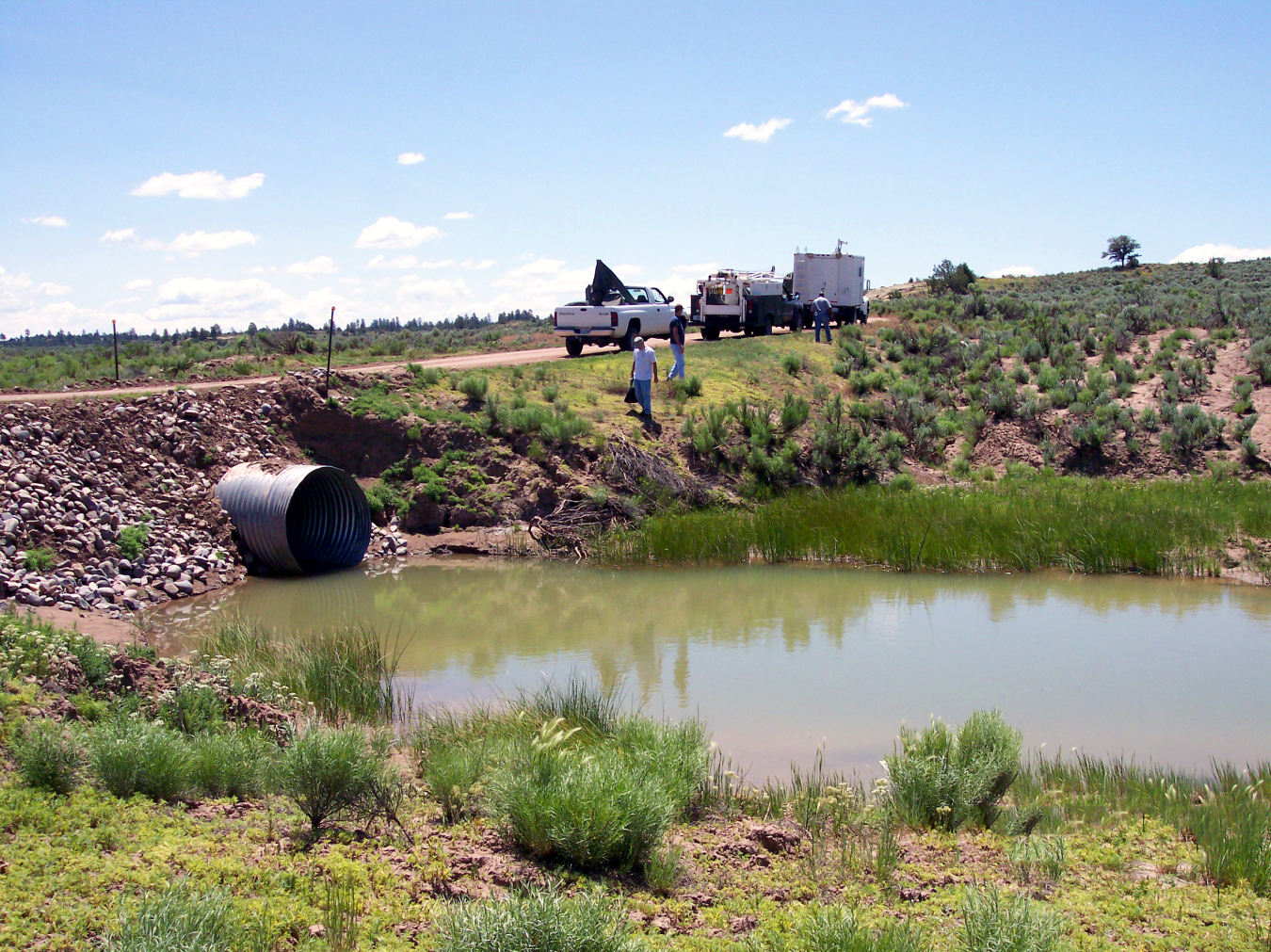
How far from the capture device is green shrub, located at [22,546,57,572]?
15000 mm

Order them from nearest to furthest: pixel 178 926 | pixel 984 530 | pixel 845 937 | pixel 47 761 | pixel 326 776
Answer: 1. pixel 178 926
2. pixel 845 937
3. pixel 326 776
4. pixel 47 761
5. pixel 984 530

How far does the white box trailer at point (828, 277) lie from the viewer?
1555 inches

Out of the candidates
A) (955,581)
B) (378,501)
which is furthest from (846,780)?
(378,501)

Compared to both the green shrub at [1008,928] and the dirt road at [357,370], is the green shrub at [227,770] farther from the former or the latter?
the dirt road at [357,370]

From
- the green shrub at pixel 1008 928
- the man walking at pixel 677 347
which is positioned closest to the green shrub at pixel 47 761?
the green shrub at pixel 1008 928

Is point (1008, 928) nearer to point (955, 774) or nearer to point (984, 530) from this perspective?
point (955, 774)

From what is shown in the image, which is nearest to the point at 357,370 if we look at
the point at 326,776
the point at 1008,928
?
the point at 326,776

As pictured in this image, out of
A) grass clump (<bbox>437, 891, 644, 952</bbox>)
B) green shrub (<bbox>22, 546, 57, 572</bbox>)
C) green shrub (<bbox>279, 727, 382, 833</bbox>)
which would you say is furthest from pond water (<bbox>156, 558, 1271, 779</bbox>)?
grass clump (<bbox>437, 891, 644, 952</bbox>)

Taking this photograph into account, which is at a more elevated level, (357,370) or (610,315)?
(610,315)

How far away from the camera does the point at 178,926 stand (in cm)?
459

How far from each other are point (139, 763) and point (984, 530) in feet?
49.9

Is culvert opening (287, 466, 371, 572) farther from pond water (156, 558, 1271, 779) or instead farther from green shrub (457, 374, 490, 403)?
green shrub (457, 374, 490, 403)

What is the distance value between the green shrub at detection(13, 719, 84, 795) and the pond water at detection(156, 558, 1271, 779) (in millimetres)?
4622

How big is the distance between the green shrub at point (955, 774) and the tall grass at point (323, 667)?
5.36 meters
